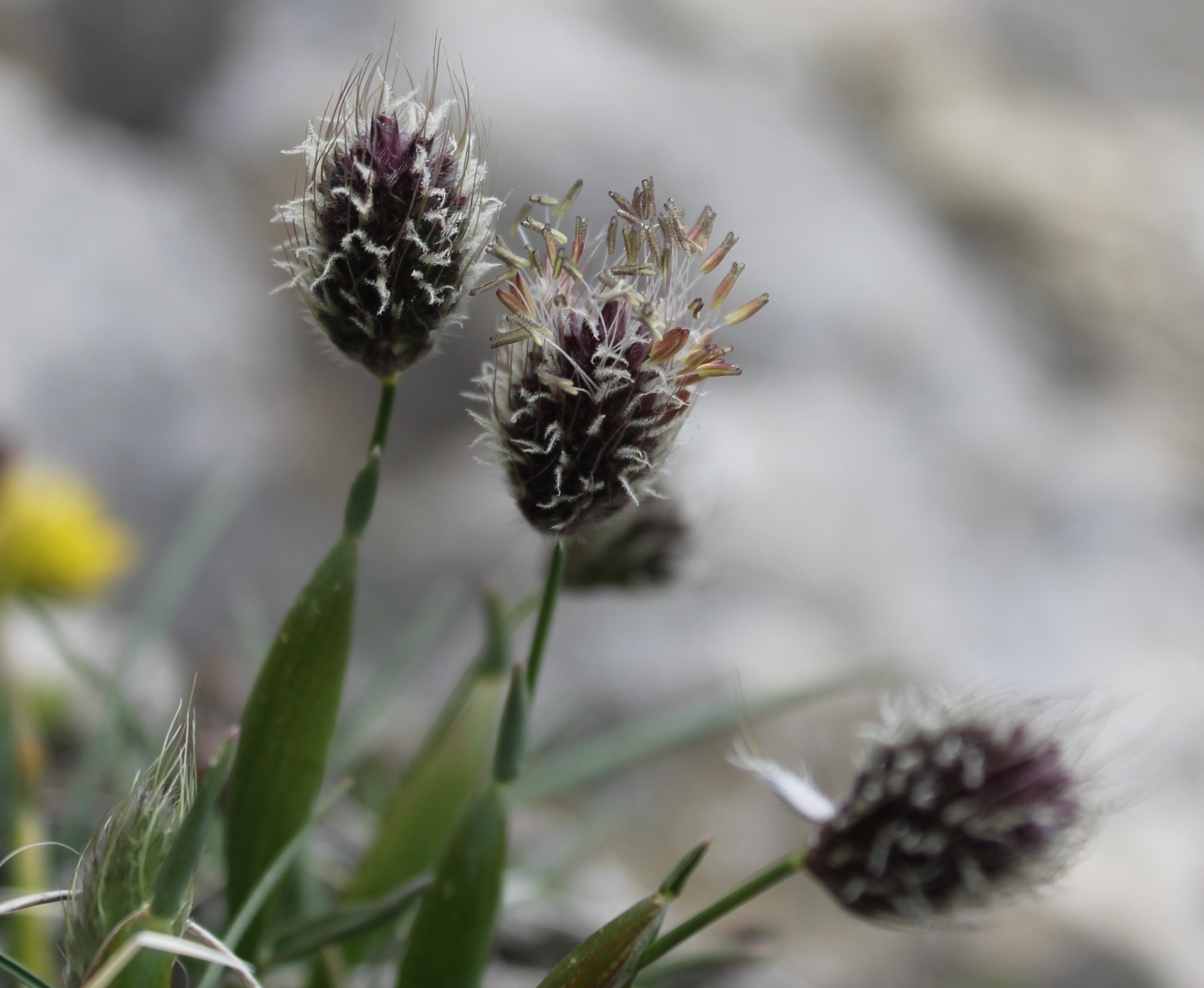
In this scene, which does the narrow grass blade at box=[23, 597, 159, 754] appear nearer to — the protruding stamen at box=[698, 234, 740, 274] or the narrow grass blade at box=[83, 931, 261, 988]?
the narrow grass blade at box=[83, 931, 261, 988]

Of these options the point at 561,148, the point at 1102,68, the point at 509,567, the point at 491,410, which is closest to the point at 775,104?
the point at 561,148

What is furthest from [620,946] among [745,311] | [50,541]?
[50,541]

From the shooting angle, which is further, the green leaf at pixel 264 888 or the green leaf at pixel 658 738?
the green leaf at pixel 658 738

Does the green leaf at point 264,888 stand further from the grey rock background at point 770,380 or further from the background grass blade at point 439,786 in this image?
the grey rock background at point 770,380

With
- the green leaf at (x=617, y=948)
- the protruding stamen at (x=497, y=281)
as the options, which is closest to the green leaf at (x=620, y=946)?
the green leaf at (x=617, y=948)

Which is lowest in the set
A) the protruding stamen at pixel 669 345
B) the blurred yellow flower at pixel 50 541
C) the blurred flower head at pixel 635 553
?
the protruding stamen at pixel 669 345

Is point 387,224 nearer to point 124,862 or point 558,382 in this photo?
point 558,382
